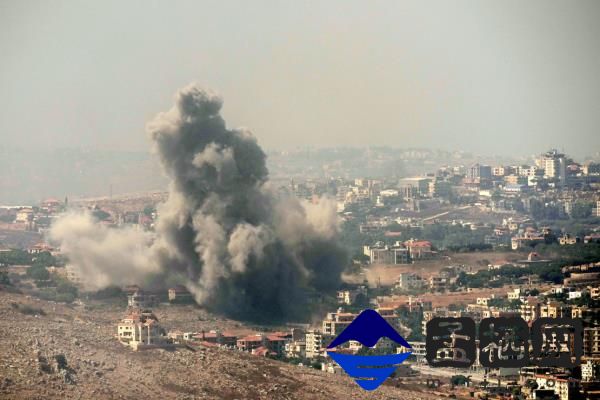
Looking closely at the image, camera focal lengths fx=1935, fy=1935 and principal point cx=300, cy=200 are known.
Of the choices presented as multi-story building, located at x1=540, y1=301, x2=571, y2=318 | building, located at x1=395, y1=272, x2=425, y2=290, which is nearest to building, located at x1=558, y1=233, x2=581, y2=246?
building, located at x1=395, y1=272, x2=425, y2=290

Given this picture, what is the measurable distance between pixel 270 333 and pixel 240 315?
6.63 feet

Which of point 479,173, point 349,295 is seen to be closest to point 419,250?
point 349,295

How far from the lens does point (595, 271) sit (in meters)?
64.7

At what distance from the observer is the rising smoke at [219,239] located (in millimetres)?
55500

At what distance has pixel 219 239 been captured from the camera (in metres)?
55.9

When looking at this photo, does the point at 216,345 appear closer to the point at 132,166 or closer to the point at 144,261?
the point at 144,261

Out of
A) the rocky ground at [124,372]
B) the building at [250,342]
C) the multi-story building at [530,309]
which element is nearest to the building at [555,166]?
the multi-story building at [530,309]

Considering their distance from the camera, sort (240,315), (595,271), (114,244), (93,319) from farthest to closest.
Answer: (595,271) → (114,244) → (240,315) → (93,319)

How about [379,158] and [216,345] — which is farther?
[379,158]

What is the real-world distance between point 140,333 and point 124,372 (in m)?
3.44

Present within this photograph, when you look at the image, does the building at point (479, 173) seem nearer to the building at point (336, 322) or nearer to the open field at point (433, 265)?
the open field at point (433, 265)

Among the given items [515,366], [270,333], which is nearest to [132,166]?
[270,333]

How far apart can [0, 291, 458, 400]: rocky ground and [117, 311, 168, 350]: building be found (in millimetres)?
318

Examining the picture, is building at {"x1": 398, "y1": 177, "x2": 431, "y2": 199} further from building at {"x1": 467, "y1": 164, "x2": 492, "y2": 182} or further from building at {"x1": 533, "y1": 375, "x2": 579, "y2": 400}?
building at {"x1": 533, "y1": 375, "x2": 579, "y2": 400}
